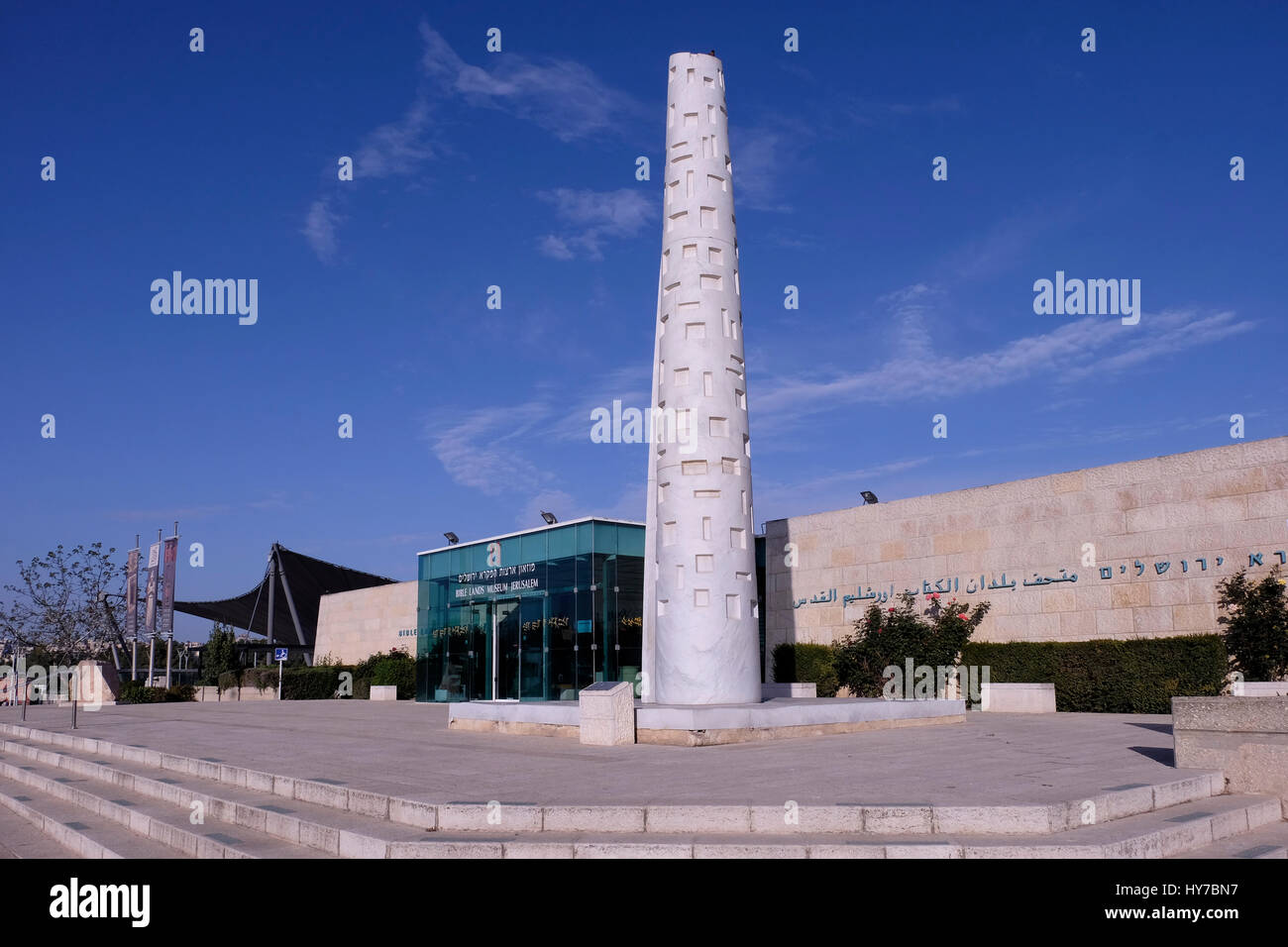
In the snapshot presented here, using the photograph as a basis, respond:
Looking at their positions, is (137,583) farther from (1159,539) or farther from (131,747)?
(1159,539)

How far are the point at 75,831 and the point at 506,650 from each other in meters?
22.5

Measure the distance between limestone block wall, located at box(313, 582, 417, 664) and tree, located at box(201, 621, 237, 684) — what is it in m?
5.35

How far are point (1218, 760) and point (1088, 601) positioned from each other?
46.4 feet

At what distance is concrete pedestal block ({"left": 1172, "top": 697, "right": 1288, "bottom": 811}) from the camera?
9547 mm

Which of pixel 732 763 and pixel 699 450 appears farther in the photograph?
pixel 699 450

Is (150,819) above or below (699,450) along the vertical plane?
below

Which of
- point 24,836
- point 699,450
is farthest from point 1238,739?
point 24,836

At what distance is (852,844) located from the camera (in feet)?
23.0

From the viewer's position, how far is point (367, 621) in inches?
1889

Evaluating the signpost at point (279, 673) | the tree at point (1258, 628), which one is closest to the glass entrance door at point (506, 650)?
the signpost at point (279, 673)

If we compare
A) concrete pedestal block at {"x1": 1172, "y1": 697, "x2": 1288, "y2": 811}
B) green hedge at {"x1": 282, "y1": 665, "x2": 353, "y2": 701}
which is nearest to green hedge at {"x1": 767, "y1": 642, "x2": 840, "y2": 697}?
concrete pedestal block at {"x1": 1172, "y1": 697, "x2": 1288, "y2": 811}

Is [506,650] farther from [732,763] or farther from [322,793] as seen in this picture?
[322,793]
